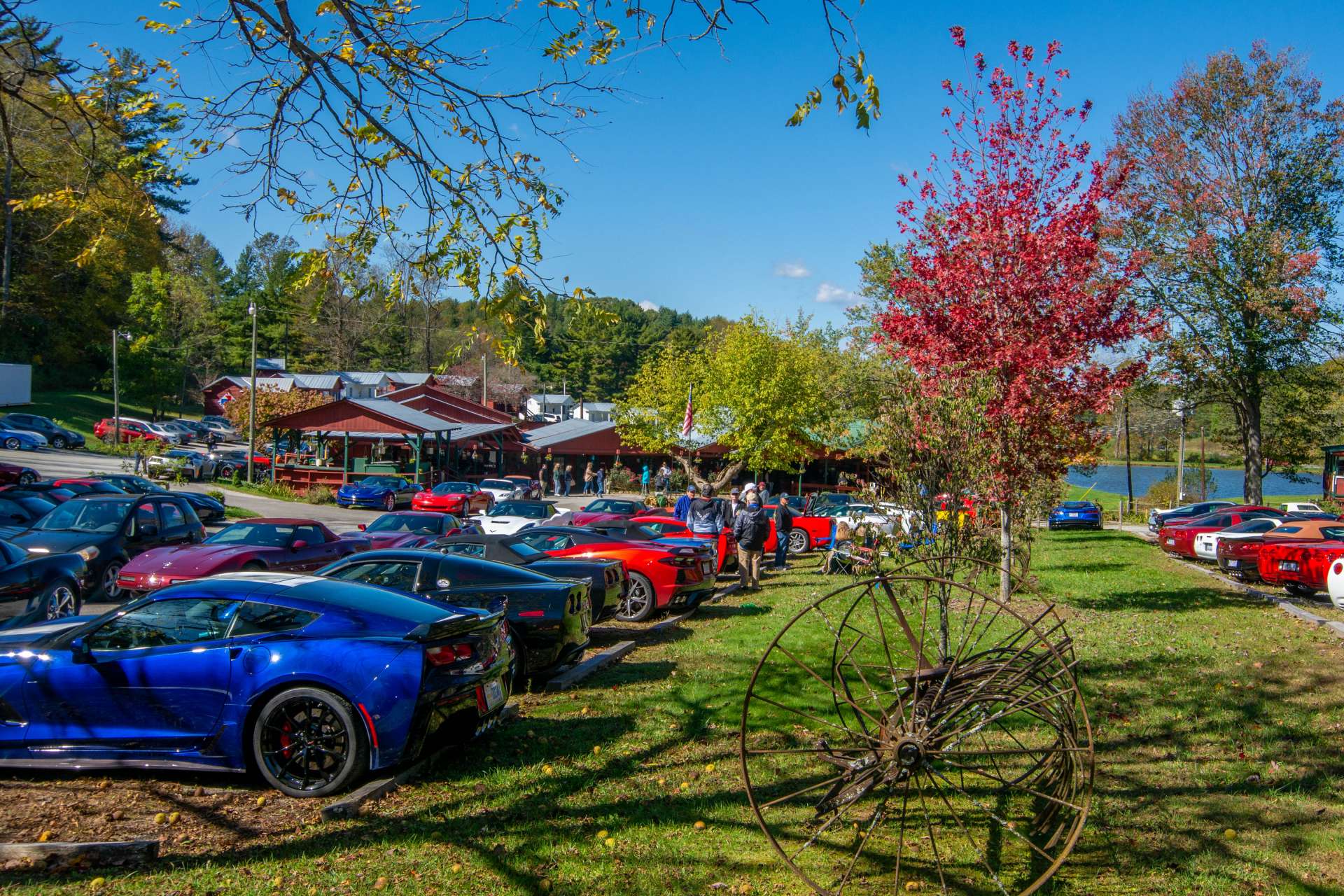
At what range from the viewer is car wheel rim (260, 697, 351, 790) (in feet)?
19.6

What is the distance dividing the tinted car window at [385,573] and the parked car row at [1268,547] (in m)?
13.9

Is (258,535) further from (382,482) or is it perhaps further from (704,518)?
(382,482)

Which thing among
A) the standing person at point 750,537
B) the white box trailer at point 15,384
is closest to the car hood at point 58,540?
the standing person at point 750,537

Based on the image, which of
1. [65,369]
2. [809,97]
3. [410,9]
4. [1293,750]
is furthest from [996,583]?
[65,369]

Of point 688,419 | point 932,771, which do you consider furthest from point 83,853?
point 688,419

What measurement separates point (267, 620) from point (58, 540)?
10.2 meters

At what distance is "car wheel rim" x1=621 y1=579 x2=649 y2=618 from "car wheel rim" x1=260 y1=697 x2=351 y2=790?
767cm

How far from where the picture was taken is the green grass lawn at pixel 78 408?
59594 mm

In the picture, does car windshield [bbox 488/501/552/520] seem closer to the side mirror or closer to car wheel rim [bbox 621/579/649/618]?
car wheel rim [bbox 621/579/649/618]

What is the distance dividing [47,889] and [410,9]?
6.20m

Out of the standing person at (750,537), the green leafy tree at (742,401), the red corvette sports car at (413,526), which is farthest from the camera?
the green leafy tree at (742,401)

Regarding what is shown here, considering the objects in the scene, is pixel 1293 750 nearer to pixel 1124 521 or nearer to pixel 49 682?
pixel 49 682

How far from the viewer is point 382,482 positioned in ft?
129

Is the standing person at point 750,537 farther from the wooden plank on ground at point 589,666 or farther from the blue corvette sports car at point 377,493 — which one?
the blue corvette sports car at point 377,493
